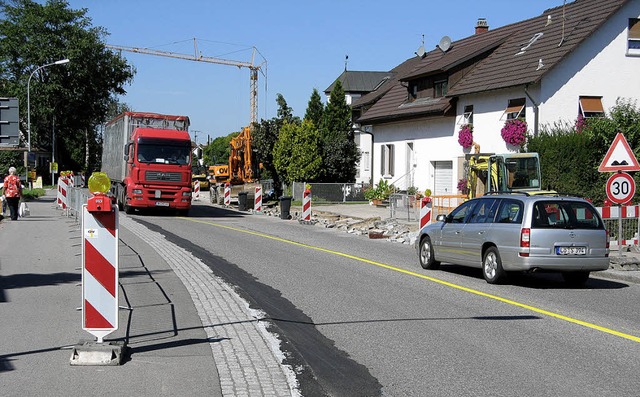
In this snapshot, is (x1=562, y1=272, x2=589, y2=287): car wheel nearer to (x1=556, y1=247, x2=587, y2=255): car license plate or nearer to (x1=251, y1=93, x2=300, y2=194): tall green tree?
(x1=556, y1=247, x2=587, y2=255): car license plate

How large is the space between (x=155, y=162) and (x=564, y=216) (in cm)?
2216

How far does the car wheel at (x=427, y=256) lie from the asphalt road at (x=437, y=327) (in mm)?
206

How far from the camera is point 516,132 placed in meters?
31.0

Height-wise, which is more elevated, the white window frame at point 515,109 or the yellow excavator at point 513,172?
the white window frame at point 515,109

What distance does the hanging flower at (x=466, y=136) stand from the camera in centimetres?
3472

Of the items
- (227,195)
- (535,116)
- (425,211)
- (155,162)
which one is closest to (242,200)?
(227,195)

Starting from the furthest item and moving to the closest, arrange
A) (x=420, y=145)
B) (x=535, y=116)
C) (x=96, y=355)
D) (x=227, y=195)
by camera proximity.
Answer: (x=227, y=195) < (x=420, y=145) < (x=535, y=116) < (x=96, y=355)

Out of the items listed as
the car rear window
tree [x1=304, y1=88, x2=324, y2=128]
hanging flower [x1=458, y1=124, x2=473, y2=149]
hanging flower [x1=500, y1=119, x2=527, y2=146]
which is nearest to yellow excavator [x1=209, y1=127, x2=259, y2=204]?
hanging flower [x1=458, y1=124, x2=473, y2=149]

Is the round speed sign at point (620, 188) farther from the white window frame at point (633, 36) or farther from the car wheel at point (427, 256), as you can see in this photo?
the white window frame at point (633, 36)

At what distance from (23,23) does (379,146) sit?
44.0m

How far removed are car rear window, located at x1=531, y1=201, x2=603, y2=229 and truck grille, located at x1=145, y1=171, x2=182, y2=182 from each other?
71.9ft

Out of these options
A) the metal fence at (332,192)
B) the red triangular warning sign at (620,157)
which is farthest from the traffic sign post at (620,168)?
the metal fence at (332,192)

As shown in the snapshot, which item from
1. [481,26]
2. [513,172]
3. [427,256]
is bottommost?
[427,256]

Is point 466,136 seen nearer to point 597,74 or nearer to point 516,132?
point 516,132
